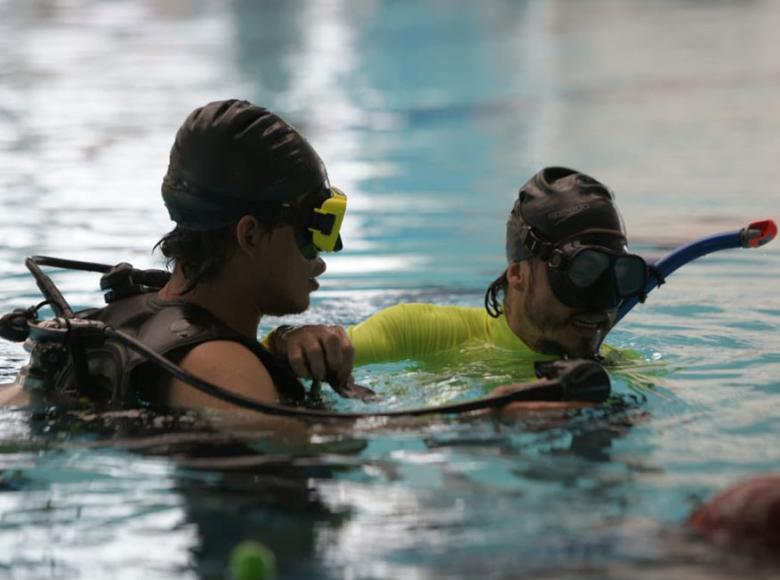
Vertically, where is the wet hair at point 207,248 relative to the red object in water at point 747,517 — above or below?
above

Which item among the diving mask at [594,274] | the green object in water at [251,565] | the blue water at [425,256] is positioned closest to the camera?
the green object in water at [251,565]

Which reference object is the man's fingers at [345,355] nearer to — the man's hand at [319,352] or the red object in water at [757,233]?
the man's hand at [319,352]

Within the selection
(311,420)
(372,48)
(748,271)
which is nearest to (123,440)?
(311,420)

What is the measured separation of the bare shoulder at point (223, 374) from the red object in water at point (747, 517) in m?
1.16

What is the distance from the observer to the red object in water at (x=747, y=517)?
9.44 feet

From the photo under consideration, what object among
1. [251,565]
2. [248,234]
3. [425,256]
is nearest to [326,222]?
[248,234]

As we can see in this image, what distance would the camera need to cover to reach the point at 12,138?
11.7 meters

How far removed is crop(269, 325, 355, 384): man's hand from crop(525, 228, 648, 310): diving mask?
92cm

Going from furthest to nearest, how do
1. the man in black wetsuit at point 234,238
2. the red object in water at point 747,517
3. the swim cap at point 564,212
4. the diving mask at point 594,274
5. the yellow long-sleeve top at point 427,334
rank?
the yellow long-sleeve top at point 427,334 → the swim cap at point 564,212 → the diving mask at point 594,274 → the man in black wetsuit at point 234,238 → the red object in water at point 747,517

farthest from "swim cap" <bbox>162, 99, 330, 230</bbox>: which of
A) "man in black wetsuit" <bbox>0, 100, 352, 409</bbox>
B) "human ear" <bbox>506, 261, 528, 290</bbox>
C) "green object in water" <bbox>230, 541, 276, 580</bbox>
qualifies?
"green object in water" <bbox>230, 541, 276, 580</bbox>

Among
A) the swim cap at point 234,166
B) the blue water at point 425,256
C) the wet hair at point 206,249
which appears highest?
the swim cap at point 234,166

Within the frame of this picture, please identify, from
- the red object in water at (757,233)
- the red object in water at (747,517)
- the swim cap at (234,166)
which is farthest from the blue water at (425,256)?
the swim cap at (234,166)

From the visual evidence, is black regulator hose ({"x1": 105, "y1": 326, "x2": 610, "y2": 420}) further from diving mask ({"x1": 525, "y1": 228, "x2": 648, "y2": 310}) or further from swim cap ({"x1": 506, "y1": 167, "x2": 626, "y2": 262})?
swim cap ({"x1": 506, "y1": 167, "x2": 626, "y2": 262})

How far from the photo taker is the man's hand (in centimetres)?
365
